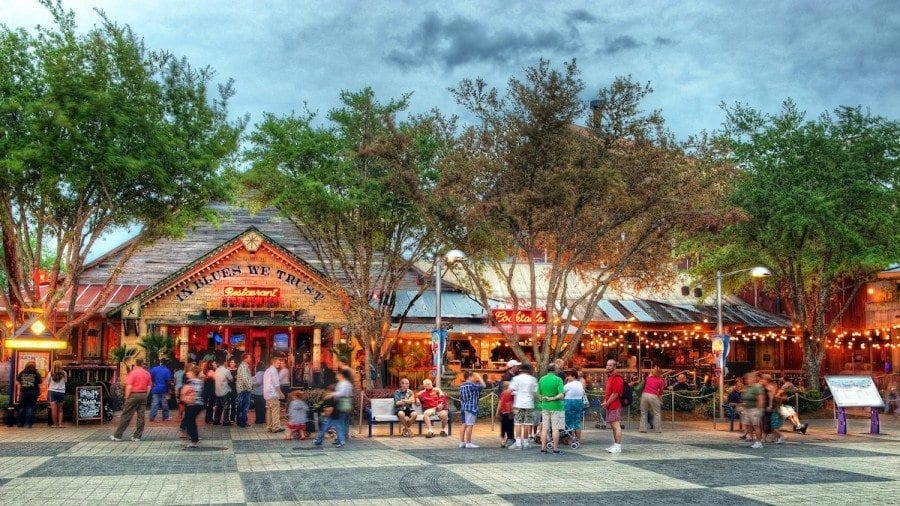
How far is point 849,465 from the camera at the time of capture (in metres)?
15.6

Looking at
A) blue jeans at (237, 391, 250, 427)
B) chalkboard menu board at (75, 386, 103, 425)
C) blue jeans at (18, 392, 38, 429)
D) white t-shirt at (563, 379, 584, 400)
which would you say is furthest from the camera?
blue jeans at (237, 391, 250, 427)

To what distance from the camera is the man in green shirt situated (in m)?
17.4

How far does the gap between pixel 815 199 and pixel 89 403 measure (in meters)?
21.9

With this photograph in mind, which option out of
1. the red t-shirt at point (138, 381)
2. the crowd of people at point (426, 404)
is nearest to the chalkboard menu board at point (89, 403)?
the crowd of people at point (426, 404)

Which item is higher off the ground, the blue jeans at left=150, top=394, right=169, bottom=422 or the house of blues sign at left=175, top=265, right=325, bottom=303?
the house of blues sign at left=175, top=265, right=325, bottom=303

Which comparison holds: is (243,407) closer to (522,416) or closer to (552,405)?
(522,416)

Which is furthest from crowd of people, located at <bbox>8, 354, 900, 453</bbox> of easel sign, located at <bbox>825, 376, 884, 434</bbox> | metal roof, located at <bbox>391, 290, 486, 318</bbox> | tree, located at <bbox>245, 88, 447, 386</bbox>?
metal roof, located at <bbox>391, 290, 486, 318</bbox>

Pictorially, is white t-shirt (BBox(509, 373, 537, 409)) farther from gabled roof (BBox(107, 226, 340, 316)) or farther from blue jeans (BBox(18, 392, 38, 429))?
gabled roof (BBox(107, 226, 340, 316))

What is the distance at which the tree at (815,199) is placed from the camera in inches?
1118

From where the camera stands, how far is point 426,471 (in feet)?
46.5

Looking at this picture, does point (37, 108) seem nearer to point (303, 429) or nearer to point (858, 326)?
point (303, 429)

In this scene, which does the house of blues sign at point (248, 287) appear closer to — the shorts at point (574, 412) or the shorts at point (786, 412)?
the shorts at point (574, 412)

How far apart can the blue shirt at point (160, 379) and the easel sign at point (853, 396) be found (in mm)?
16993

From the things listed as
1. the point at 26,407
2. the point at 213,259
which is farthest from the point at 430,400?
the point at 213,259
